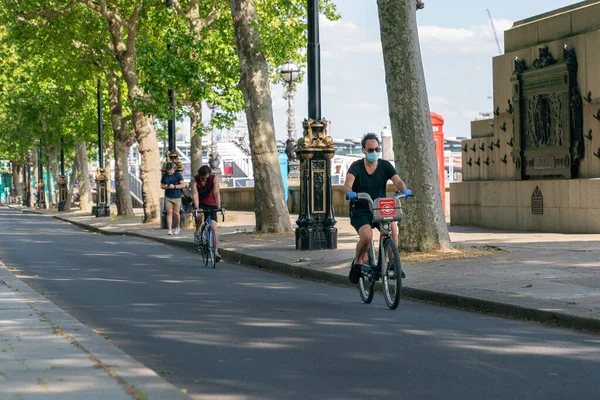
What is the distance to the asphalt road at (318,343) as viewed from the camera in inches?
286

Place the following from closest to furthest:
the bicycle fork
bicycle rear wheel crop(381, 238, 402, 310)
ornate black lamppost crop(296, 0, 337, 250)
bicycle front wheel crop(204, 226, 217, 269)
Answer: bicycle rear wheel crop(381, 238, 402, 310), the bicycle fork, bicycle front wheel crop(204, 226, 217, 269), ornate black lamppost crop(296, 0, 337, 250)

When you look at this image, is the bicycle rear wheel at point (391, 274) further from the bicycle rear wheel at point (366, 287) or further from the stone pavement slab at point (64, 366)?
the stone pavement slab at point (64, 366)

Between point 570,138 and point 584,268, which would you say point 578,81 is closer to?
point 570,138

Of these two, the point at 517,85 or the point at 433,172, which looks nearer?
the point at 433,172

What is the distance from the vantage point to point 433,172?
669 inches

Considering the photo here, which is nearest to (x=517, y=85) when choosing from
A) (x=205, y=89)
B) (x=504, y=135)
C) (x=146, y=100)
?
(x=504, y=135)

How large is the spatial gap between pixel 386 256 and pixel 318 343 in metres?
2.96

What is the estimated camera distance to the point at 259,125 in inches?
1011

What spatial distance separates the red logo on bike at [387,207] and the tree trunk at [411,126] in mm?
4798

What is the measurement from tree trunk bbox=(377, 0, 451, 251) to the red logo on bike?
4.80 meters

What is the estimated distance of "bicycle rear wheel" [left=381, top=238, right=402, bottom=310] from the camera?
1159 centimetres

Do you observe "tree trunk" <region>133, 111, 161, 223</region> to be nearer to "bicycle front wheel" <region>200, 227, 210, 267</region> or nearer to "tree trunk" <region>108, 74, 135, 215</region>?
"tree trunk" <region>108, 74, 135, 215</region>

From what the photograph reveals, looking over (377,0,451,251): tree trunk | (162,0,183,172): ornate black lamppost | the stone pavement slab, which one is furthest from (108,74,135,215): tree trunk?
the stone pavement slab

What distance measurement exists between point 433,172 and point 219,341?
8127 millimetres
